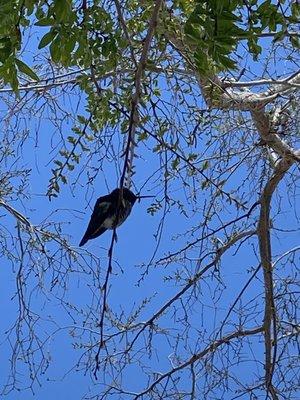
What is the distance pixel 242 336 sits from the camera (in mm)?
2371

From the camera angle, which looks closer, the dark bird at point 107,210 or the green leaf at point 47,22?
the green leaf at point 47,22

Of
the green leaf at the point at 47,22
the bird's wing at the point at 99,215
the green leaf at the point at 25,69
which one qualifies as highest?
the green leaf at the point at 47,22

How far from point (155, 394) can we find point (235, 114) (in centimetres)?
87

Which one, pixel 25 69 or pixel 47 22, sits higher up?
pixel 47 22

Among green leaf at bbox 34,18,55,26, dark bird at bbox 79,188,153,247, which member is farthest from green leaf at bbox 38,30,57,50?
dark bird at bbox 79,188,153,247

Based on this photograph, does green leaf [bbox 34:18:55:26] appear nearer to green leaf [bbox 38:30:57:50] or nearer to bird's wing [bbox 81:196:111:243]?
green leaf [bbox 38:30:57:50]

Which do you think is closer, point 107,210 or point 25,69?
point 25,69

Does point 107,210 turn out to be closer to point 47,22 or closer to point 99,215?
point 99,215

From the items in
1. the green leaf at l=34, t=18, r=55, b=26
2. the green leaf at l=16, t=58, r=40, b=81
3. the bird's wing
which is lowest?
the green leaf at l=16, t=58, r=40, b=81

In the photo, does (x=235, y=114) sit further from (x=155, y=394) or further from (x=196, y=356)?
(x=155, y=394)

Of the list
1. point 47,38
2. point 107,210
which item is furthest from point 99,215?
point 47,38

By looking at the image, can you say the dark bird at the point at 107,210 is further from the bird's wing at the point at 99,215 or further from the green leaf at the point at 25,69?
the green leaf at the point at 25,69

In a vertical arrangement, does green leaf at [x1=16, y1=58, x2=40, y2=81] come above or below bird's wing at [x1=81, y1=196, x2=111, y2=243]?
below

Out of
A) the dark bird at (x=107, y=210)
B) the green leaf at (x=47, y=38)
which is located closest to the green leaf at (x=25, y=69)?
the green leaf at (x=47, y=38)
